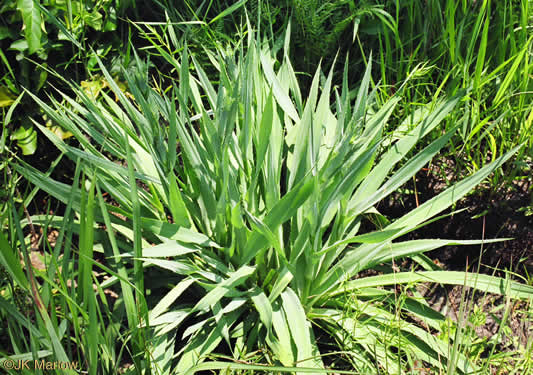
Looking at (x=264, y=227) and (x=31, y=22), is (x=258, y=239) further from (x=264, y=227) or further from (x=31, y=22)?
(x=31, y=22)

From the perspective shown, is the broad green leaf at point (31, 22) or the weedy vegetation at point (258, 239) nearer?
the weedy vegetation at point (258, 239)

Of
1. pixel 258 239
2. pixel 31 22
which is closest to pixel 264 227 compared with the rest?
pixel 258 239

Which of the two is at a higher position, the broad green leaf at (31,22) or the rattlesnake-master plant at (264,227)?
the broad green leaf at (31,22)

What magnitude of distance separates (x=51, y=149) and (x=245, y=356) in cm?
117

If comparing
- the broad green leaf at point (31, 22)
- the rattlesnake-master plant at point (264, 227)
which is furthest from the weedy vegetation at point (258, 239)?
the broad green leaf at point (31, 22)

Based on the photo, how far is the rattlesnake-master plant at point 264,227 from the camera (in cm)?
123

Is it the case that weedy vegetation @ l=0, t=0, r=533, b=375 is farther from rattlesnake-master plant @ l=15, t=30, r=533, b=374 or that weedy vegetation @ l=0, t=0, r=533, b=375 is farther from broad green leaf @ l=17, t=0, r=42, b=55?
broad green leaf @ l=17, t=0, r=42, b=55

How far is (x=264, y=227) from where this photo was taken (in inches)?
44.9

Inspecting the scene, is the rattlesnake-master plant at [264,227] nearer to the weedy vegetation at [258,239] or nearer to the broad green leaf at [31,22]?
the weedy vegetation at [258,239]

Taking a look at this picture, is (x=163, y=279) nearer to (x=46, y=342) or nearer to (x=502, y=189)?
(x=46, y=342)

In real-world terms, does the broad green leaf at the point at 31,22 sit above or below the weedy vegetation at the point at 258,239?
above

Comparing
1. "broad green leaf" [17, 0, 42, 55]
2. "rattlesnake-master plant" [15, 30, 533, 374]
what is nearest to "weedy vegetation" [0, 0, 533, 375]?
"rattlesnake-master plant" [15, 30, 533, 374]

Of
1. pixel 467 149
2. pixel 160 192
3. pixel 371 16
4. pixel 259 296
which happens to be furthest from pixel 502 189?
pixel 160 192

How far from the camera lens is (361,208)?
4.67 feet
